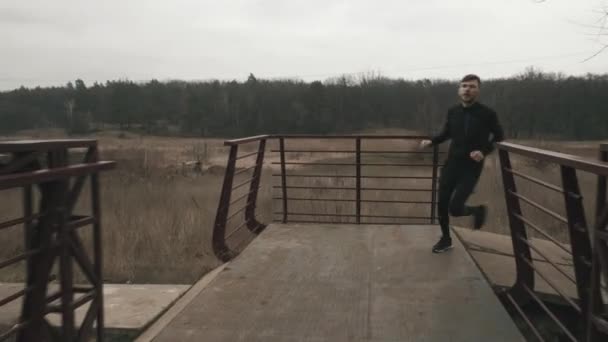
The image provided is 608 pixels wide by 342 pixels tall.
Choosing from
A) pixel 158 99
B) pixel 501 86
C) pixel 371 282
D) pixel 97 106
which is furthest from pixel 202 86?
pixel 371 282

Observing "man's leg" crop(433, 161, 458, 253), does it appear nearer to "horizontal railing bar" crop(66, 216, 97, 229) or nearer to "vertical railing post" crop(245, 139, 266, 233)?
"vertical railing post" crop(245, 139, 266, 233)

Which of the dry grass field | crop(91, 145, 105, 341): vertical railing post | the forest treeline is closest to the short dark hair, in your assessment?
the dry grass field

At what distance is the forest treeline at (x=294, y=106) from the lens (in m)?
40.8

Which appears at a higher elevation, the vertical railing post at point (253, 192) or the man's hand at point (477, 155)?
Answer: the man's hand at point (477, 155)

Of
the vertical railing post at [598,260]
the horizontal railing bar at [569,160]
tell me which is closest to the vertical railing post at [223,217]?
the horizontal railing bar at [569,160]

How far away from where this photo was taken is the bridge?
2.25m

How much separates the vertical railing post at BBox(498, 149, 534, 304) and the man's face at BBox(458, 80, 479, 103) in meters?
0.80

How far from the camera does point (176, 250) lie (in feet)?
22.2

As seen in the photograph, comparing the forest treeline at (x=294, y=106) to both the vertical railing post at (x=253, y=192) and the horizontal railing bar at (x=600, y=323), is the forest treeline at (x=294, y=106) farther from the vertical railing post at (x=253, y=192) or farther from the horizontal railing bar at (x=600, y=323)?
the horizontal railing bar at (x=600, y=323)

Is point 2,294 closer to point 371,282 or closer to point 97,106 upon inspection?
point 371,282

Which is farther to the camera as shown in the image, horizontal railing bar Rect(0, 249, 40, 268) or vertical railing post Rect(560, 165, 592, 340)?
vertical railing post Rect(560, 165, 592, 340)

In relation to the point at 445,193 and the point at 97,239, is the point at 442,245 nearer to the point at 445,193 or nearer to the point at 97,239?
the point at 445,193

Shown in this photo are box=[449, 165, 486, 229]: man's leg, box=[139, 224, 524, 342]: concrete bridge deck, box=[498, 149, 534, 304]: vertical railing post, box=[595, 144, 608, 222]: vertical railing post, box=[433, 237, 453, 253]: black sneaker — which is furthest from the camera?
box=[433, 237, 453, 253]: black sneaker

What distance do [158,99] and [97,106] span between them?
411 inches
